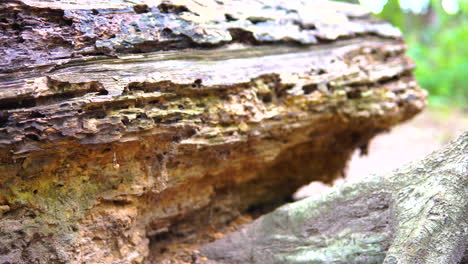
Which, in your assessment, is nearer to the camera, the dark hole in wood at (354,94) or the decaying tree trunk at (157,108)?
the decaying tree trunk at (157,108)

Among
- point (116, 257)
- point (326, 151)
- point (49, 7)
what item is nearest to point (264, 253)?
point (116, 257)

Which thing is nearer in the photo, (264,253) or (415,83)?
(264,253)

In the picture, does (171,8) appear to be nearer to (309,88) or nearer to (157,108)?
(157,108)

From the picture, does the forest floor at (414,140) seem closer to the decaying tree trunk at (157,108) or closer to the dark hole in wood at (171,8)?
the decaying tree trunk at (157,108)

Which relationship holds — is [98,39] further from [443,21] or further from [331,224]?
[443,21]

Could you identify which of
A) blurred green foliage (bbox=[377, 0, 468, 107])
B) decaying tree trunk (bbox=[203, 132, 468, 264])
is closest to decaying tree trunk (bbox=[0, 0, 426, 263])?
decaying tree trunk (bbox=[203, 132, 468, 264])

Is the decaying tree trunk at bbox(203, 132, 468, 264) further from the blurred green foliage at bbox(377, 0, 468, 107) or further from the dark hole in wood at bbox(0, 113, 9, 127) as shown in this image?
the blurred green foliage at bbox(377, 0, 468, 107)

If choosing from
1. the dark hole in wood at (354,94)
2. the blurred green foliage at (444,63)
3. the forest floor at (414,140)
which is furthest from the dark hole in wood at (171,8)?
the blurred green foliage at (444,63)
